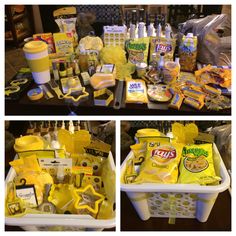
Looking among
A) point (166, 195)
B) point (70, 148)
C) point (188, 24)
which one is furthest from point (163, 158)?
point (188, 24)

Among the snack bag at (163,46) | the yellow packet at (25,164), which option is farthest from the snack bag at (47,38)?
the yellow packet at (25,164)

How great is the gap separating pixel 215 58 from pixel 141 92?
512mm

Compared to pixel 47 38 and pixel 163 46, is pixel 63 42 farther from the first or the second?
pixel 163 46

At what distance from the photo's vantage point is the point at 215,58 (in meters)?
1.67

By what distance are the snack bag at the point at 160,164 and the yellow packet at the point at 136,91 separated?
35 centimetres

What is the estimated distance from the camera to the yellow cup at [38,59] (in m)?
1.46

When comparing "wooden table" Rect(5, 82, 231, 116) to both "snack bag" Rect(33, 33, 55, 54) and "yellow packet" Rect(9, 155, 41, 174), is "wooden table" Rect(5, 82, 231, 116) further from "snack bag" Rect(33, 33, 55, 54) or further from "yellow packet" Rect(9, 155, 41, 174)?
"yellow packet" Rect(9, 155, 41, 174)

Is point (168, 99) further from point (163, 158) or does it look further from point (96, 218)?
point (96, 218)

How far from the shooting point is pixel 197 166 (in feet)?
3.45

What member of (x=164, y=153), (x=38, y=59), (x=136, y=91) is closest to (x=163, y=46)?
(x=136, y=91)

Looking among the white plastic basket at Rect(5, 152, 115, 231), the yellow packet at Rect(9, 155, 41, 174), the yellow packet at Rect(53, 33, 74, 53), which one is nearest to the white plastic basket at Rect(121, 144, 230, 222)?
the white plastic basket at Rect(5, 152, 115, 231)

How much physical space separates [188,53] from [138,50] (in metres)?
0.27

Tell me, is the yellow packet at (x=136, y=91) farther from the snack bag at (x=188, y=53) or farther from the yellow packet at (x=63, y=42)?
the yellow packet at (x=63, y=42)

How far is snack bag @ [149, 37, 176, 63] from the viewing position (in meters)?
1.64
